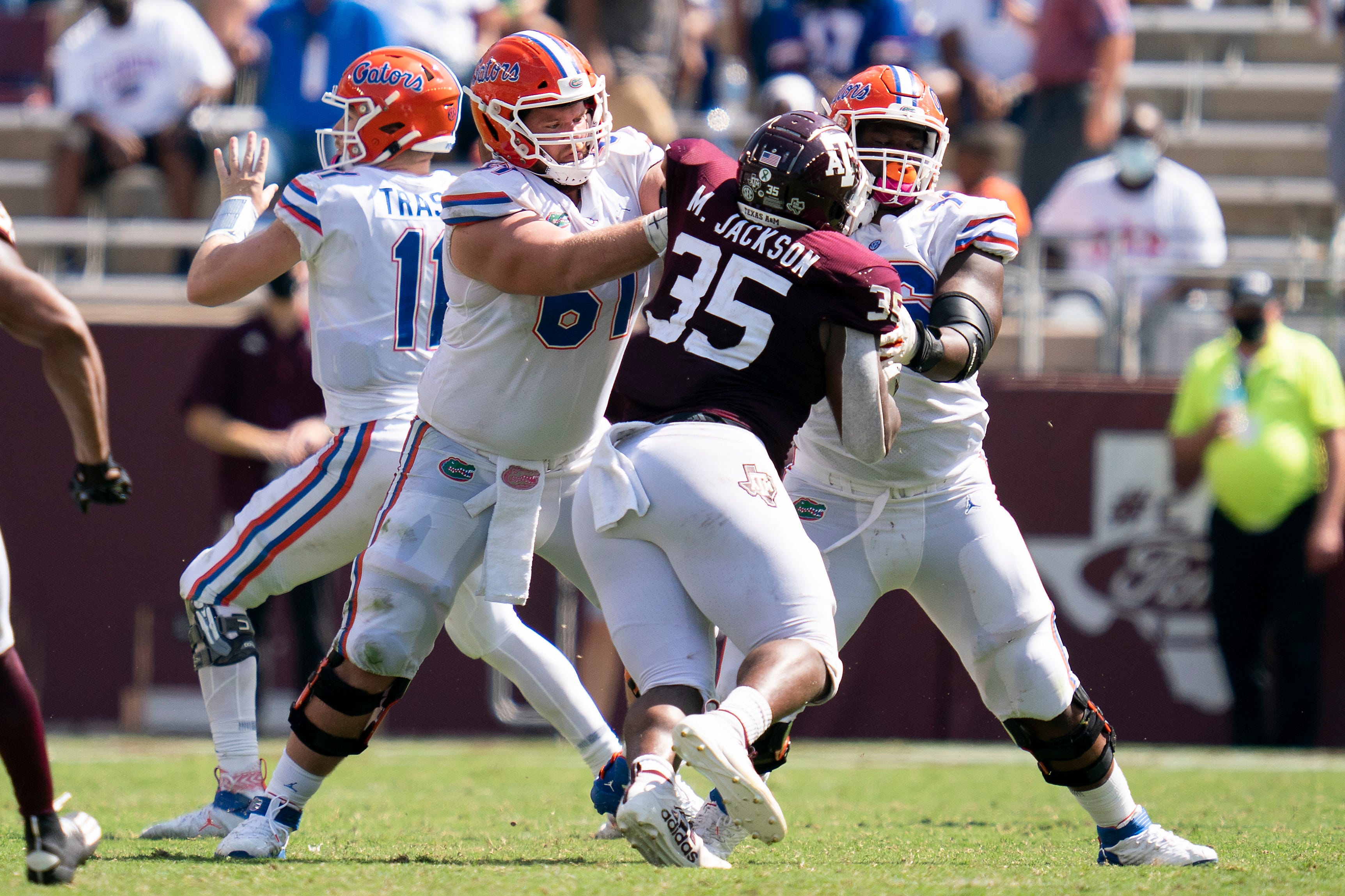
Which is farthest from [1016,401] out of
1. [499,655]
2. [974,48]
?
[499,655]

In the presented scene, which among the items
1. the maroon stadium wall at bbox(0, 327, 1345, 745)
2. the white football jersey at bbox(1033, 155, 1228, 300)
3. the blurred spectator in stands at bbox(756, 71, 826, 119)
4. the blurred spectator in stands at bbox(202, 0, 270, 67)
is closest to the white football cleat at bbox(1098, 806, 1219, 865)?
the maroon stadium wall at bbox(0, 327, 1345, 745)

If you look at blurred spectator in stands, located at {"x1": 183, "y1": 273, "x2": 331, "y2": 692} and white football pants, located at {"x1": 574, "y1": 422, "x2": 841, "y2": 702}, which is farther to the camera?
blurred spectator in stands, located at {"x1": 183, "y1": 273, "x2": 331, "y2": 692}

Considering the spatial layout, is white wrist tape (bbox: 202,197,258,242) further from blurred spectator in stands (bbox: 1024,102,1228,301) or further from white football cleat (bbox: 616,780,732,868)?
blurred spectator in stands (bbox: 1024,102,1228,301)

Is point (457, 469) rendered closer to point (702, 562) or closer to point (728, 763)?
point (702, 562)

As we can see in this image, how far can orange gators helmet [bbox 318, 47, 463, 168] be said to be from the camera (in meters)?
4.68

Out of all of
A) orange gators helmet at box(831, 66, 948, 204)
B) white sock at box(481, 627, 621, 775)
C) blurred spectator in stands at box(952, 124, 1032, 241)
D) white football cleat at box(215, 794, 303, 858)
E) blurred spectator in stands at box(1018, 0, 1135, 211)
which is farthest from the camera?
blurred spectator in stands at box(1018, 0, 1135, 211)

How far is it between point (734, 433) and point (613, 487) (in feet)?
0.94

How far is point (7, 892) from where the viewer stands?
10.6 ft

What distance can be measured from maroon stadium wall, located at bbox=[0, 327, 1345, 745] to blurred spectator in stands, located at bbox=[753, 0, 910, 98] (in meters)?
2.75

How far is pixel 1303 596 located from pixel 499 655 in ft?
15.1

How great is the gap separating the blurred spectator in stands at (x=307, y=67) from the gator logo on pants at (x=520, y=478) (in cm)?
557

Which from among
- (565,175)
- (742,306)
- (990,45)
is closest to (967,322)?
(742,306)

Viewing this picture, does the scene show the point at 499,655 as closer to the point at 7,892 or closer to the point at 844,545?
the point at 844,545

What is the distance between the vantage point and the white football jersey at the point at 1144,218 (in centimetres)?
889
